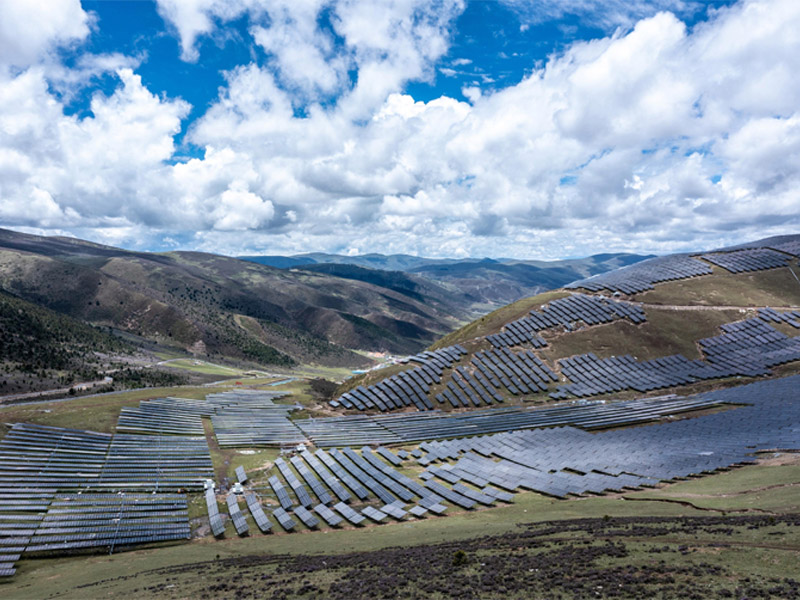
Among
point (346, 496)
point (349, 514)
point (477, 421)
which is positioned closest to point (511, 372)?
point (477, 421)

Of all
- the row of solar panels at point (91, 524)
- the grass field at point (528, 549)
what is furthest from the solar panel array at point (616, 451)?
the row of solar panels at point (91, 524)

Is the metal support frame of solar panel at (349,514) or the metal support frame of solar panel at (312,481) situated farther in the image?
the metal support frame of solar panel at (312,481)

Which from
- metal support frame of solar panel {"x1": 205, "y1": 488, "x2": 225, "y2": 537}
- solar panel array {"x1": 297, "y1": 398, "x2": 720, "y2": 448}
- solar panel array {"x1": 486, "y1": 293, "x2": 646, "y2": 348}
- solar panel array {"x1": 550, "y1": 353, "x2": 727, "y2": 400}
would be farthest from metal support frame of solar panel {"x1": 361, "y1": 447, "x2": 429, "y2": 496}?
solar panel array {"x1": 486, "y1": 293, "x2": 646, "y2": 348}

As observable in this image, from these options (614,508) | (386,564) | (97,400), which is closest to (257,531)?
(386,564)

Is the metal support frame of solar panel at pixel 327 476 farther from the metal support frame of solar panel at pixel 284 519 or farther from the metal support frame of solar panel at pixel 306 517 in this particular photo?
the metal support frame of solar panel at pixel 284 519

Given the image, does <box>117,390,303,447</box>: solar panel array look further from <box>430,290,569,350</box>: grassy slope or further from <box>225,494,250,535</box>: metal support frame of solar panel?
<box>430,290,569,350</box>: grassy slope

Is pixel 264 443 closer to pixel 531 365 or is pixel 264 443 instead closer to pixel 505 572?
pixel 505 572

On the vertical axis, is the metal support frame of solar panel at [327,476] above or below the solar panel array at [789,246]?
below
